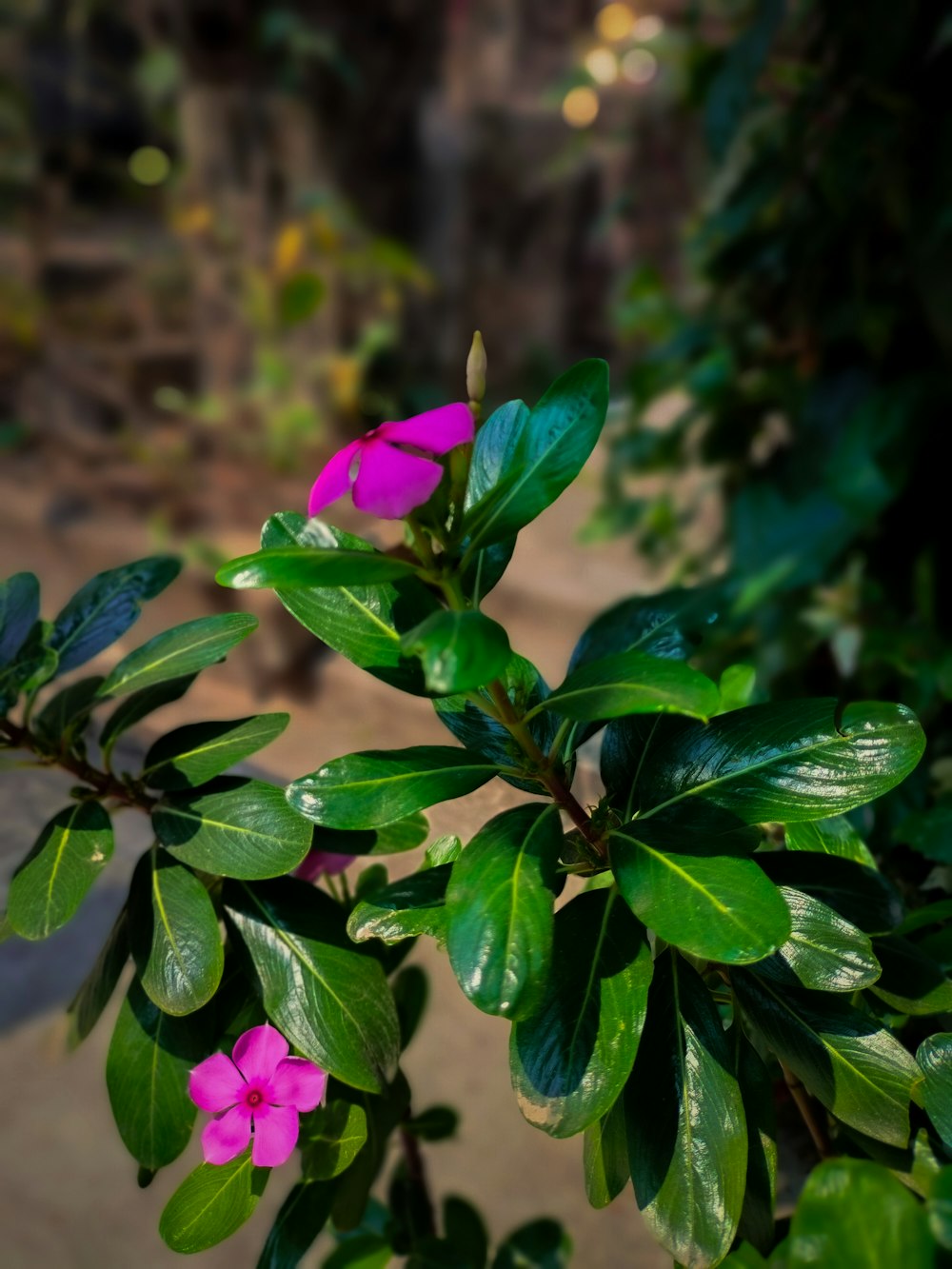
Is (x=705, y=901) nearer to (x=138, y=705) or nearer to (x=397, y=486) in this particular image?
(x=397, y=486)

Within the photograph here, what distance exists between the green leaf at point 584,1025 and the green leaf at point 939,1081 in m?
0.14

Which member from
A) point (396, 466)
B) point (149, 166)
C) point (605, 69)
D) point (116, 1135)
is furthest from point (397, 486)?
point (149, 166)

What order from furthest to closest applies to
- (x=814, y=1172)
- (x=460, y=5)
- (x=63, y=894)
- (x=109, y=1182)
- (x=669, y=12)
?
1. (x=460, y=5)
2. (x=669, y=12)
3. (x=109, y=1182)
4. (x=63, y=894)
5. (x=814, y=1172)

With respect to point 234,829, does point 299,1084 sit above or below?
below

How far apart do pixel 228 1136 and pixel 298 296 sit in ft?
9.08

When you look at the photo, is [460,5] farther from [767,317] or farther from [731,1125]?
[731,1125]

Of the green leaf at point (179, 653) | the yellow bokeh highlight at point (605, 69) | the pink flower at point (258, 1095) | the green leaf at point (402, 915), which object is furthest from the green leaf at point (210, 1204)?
the yellow bokeh highlight at point (605, 69)

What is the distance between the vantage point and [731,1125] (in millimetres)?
407

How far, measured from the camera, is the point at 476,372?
408 mm

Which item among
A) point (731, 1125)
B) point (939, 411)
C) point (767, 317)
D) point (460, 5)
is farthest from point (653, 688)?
point (460, 5)

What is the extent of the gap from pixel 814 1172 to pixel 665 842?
0.43ft

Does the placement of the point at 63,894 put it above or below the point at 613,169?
below

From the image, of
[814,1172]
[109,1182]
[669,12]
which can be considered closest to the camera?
[814,1172]

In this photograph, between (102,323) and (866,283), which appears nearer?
(866,283)
